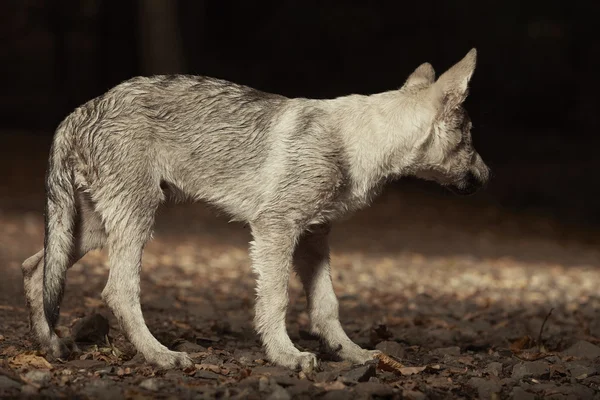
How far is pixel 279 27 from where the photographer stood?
24.8 metres

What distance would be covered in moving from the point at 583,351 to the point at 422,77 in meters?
2.25

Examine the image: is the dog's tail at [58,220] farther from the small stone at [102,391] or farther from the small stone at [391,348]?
the small stone at [391,348]

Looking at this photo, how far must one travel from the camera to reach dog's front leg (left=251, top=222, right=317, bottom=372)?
5.78 metres

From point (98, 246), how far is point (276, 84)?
18274 millimetres

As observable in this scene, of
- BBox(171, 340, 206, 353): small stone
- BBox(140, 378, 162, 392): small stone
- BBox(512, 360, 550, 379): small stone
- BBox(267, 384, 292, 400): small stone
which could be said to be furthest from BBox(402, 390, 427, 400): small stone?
BBox(171, 340, 206, 353): small stone

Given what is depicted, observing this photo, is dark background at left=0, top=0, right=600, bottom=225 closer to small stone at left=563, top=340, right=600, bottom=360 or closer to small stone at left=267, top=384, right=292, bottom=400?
small stone at left=563, top=340, right=600, bottom=360

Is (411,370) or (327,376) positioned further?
(411,370)

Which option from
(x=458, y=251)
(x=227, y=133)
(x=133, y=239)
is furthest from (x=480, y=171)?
(x=458, y=251)

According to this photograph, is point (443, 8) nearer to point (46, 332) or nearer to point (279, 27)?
point (279, 27)

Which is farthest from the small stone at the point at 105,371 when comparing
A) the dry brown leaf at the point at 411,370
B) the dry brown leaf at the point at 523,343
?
the dry brown leaf at the point at 523,343

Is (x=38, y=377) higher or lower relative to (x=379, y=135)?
lower

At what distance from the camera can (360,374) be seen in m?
5.19

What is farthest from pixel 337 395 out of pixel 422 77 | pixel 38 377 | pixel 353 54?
pixel 353 54

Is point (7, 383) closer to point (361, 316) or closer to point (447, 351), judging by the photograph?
point (447, 351)
